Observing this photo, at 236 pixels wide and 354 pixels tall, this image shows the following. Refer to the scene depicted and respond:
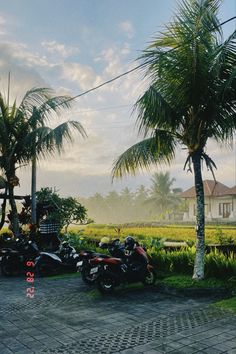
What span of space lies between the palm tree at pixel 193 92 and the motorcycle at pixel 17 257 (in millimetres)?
4695

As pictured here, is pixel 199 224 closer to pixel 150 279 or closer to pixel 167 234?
pixel 150 279

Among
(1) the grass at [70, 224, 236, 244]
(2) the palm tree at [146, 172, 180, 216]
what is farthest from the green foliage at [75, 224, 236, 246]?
(2) the palm tree at [146, 172, 180, 216]

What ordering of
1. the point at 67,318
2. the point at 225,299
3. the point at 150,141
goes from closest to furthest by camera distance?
the point at 67,318 < the point at 225,299 < the point at 150,141

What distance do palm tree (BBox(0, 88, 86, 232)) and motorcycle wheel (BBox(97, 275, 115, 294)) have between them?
16.8ft

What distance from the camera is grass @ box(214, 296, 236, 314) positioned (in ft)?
19.2

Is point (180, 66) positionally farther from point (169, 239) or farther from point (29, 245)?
point (169, 239)

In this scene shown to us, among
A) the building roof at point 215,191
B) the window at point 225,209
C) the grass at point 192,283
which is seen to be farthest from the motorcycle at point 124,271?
the window at point 225,209

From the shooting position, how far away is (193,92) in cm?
729

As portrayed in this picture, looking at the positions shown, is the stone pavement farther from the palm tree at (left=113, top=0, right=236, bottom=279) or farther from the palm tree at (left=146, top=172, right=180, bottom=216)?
the palm tree at (left=146, top=172, right=180, bottom=216)

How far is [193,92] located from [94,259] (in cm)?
418

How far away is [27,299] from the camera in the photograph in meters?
6.79

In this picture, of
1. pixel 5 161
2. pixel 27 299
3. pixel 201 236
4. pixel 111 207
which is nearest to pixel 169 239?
pixel 5 161

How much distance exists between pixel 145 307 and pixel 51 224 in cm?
693

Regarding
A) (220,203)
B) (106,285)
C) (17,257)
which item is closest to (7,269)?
(17,257)
